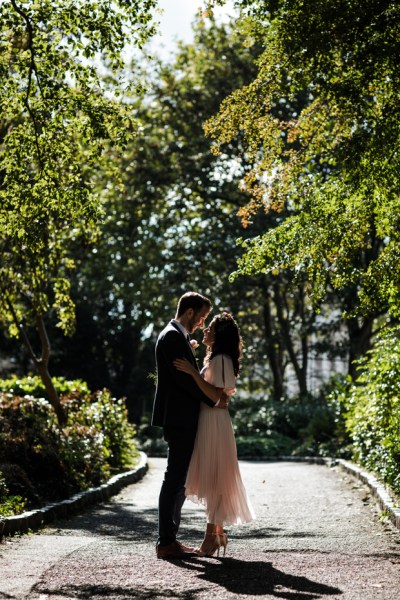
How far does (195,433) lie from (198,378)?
1.55ft

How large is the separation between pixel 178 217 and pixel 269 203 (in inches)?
914

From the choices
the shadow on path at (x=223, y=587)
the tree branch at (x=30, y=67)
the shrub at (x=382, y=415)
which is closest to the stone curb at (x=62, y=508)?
the shadow on path at (x=223, y=587)

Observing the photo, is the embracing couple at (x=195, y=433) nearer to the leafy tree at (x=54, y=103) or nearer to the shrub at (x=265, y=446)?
the leafy tree at (x=54, y=103)

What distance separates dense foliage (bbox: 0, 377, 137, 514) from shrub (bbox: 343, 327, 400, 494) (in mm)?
4269

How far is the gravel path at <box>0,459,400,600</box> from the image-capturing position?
6000 mm

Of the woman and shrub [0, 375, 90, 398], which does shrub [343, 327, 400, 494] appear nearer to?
the woman

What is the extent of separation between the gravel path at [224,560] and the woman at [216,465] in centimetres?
33

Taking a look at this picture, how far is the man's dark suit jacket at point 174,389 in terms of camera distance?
7391 millimetres

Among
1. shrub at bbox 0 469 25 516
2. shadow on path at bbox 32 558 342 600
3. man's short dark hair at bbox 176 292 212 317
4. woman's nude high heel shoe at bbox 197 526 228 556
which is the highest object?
man's short dark hair at bbox 176 292 212 317

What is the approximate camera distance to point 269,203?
10.6m

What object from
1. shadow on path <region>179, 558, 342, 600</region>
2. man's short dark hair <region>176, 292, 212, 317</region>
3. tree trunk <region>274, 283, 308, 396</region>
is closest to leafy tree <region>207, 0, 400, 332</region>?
man's short dark hair <region>176, 292, 212, 317</region>

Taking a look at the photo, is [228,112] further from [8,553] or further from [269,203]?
[8,553]

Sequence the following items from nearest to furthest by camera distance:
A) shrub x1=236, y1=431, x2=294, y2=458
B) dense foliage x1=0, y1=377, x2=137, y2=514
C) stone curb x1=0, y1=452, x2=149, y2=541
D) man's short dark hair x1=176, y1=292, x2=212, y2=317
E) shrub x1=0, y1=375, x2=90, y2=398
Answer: man's short dark hair x1=176, y1=292, x2=212, y2=317 < stone curb x1=0, y1=452, x2=149, y2=541 < dense foliage x1=0, y1=377, x2=137, y2=514 < shrub x1=0, y1=375, x2=90, y2=398 < shrub x1=236, y1=431, x2=294, y2=458

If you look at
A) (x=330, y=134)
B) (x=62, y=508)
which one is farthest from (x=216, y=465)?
(x=330, y=134)
